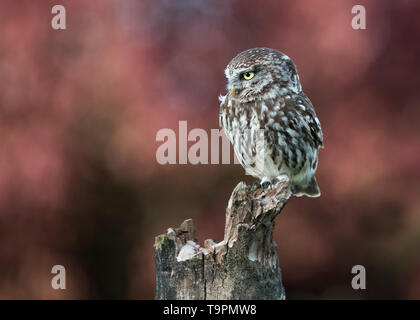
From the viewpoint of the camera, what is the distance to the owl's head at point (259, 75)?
414cm

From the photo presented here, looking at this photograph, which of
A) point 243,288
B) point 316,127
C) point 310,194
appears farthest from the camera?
point 310,194

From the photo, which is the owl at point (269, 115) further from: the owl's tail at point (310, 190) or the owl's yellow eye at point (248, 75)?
the owl's tail at point (310, 190)

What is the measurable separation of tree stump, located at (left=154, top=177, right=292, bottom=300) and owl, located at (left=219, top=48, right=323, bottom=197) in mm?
887

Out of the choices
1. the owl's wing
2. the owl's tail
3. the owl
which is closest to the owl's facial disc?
the owl

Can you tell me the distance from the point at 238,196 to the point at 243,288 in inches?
21.6

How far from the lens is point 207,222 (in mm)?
5039

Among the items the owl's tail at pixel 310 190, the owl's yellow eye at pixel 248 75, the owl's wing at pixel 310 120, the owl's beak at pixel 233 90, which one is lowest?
the owl's tail at pixel 310 190

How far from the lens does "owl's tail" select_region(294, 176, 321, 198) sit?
4914 millimetres

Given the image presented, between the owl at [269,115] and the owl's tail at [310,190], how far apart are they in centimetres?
39

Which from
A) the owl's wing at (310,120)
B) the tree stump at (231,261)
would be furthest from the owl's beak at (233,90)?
the tree stump at (231,261)

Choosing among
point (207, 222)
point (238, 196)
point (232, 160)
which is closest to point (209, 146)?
point (232, 160)

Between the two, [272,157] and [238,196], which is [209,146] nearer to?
[272,157]

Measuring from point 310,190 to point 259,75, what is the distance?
1.31m

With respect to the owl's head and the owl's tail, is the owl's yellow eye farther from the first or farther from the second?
the owl's tail
